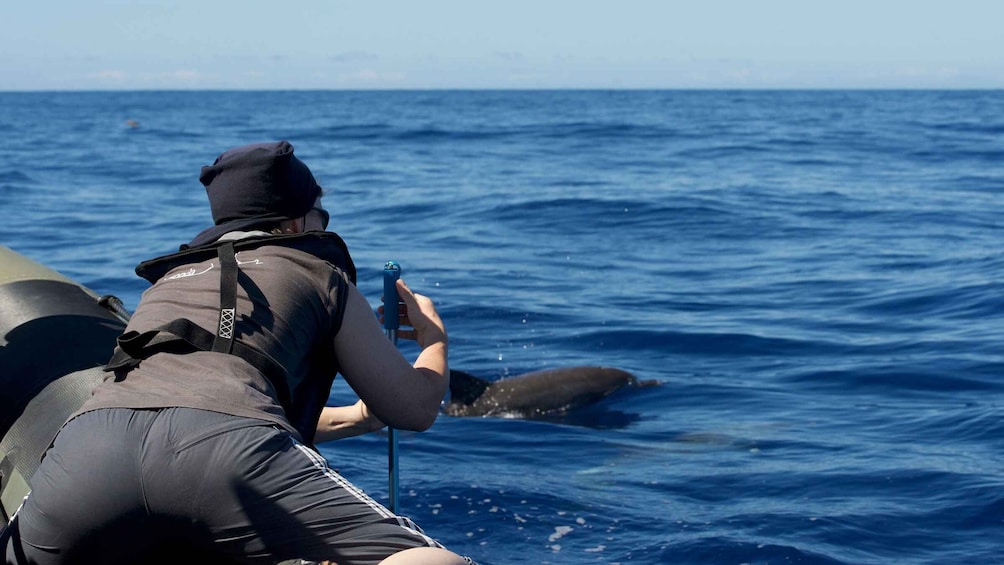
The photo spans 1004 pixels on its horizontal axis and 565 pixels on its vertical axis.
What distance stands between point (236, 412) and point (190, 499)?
221mm

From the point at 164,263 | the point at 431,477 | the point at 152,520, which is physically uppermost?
the point at 164,263

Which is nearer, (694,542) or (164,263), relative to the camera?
(164,263)

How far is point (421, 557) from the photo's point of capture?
8.84 feet

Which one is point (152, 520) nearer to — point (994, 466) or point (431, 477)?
point (431, 477)

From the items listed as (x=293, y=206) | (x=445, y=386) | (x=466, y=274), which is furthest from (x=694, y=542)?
(x=466, y=274)

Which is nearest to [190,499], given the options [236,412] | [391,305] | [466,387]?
[236,412]

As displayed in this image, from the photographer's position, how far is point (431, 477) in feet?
23.6

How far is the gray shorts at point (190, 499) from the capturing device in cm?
259

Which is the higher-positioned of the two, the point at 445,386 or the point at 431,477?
the point at 445,386

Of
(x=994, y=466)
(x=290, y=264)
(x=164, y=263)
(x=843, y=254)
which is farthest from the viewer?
(x=843, y=254)

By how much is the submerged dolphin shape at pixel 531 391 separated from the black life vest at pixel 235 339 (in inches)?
216

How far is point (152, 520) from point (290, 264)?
73 centimetres

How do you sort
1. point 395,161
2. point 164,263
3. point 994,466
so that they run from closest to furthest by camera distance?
1. point 164,263
2. point 994,466
3. point 395,161

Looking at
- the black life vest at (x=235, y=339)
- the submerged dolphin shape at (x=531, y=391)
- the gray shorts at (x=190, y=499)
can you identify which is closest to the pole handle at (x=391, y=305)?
the black life vest at (x=235, y=339)
